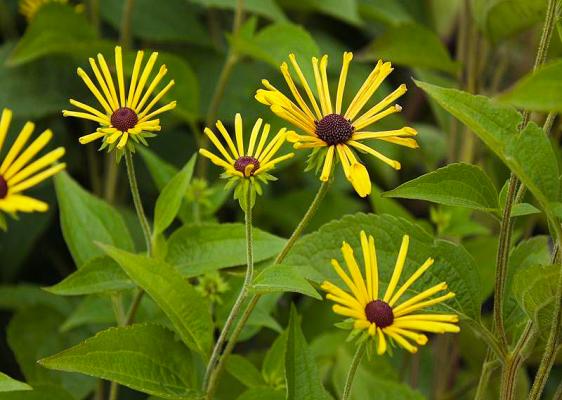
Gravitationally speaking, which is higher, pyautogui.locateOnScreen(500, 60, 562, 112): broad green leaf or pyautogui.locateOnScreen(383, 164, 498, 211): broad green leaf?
pyautogui.locateOnScreen(383, 164, 498, 211): broad green leaf

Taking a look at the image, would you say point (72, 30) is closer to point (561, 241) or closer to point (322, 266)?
point (322, 266)

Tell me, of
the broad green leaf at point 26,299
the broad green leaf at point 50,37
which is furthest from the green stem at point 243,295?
the broad green leaf at point 50,37

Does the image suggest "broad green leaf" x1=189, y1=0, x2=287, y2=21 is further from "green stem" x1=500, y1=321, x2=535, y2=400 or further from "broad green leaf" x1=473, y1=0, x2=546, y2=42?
"green stem" x1=500, y1=321, x2=535, y2=400

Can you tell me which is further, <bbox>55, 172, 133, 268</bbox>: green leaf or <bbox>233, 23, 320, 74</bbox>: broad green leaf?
<bbox>233, 23, 320, 74</bbox>: broad green leaf

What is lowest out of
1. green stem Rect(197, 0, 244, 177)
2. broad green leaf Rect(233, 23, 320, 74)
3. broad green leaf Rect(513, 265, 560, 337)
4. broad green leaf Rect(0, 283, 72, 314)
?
broad green leaf Rect(513, 265, 560, 337)

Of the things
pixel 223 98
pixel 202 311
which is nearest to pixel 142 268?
pixel 202 311

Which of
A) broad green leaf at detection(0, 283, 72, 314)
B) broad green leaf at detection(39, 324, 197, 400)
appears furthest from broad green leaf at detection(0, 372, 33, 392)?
broad green leaf at detection(0, 283, 72, 314)

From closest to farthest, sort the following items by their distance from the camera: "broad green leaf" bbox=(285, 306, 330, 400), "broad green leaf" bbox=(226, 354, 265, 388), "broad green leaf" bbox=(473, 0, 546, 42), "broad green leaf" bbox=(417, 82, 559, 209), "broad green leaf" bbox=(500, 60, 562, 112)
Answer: "broad green leaf" bbox=(500, 60, 562, 112), "broad green leaf" bbox=(417, 82, 559, 209), "broad green leaf" bbox=(285, 306, 330, 400), "broad green leaf" bbox=(226, 354, 265, 388), "broad green leaf" bbox=(473, 0, 546, 42)
